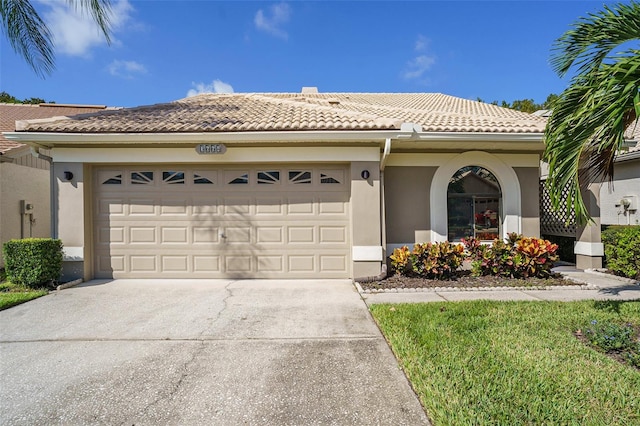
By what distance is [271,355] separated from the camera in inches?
143

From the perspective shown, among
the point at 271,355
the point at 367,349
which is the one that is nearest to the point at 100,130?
the point at 271,355

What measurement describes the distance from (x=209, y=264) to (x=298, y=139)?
3.59 m

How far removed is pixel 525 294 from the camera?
19.5ft

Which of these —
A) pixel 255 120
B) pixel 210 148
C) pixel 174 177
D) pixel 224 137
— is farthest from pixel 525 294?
pixel 174 177

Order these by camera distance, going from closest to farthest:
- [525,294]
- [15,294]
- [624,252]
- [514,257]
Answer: [525,294]
[15,294]
[514,257]
[624,252]

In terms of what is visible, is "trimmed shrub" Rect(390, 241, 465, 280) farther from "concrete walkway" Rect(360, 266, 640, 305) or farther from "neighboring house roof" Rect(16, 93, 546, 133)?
"neighboring house roof" Rect(16, 93, 546, 133)

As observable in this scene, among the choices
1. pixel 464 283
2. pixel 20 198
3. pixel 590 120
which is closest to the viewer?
pixel 590 120

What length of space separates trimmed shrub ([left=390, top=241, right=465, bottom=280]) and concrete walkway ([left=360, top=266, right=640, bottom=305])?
68 centimetres

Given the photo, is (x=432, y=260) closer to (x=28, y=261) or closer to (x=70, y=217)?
(x=70, y=217)

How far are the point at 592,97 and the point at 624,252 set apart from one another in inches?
222

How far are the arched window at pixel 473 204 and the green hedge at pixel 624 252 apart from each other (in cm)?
247

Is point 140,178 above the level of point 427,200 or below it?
above

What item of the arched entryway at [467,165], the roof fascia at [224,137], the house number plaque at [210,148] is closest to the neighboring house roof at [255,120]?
the roof fascia at [224,137]

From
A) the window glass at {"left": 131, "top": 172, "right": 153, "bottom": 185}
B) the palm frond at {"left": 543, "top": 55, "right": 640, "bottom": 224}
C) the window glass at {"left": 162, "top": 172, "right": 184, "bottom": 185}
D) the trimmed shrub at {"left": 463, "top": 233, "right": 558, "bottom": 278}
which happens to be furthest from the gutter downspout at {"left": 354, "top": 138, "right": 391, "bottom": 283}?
the window glass at {"left": 131, "top": 172, "right": 153, "bottom": 185}
